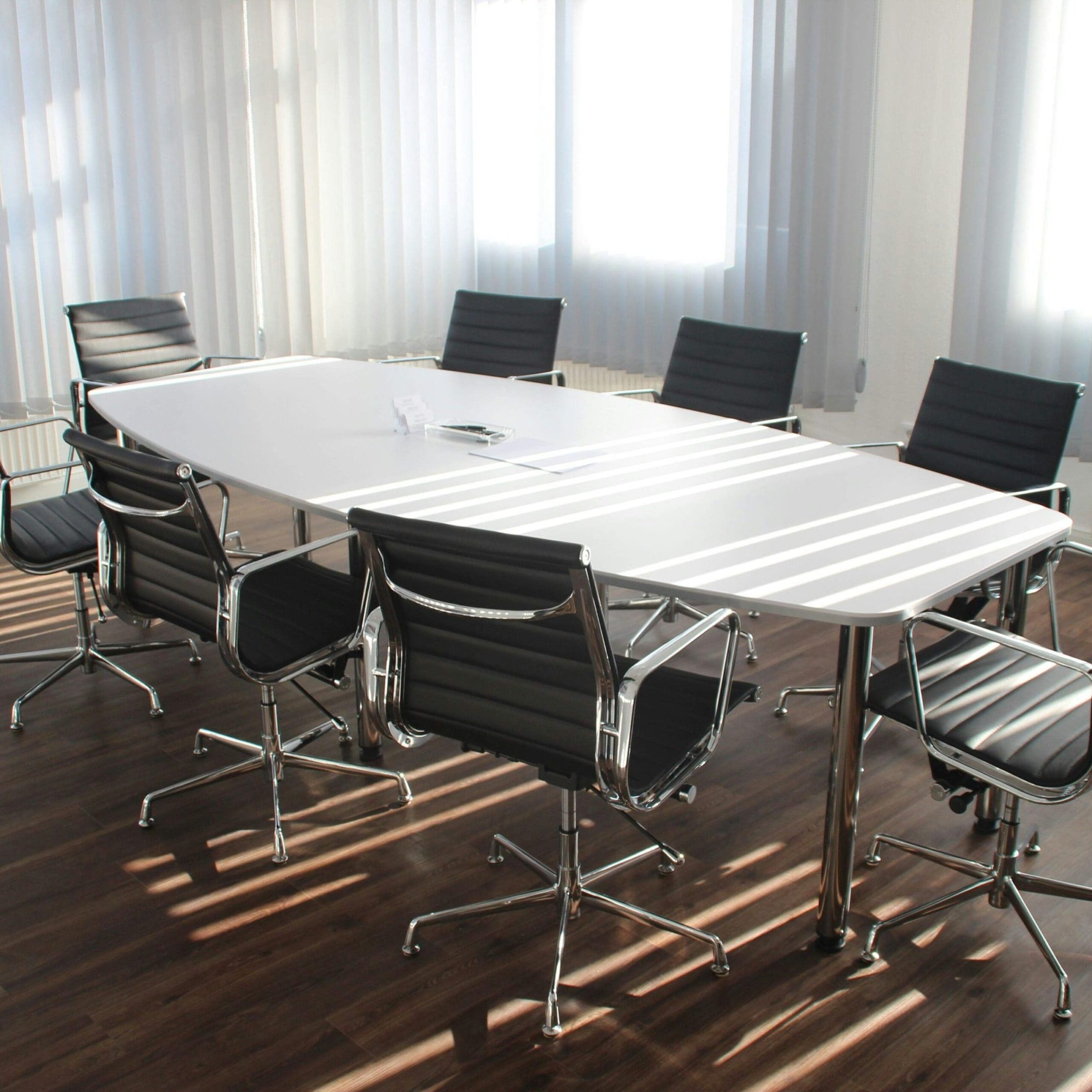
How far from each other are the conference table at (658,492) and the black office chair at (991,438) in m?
0.38

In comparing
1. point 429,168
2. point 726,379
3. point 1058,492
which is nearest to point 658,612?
point 726,379

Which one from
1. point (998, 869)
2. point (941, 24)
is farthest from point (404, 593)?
point (941, 24)

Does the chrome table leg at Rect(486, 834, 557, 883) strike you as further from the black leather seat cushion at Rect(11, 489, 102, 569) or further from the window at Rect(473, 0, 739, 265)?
the window at Rect(473, 0, 739, 265)

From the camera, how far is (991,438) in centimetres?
364

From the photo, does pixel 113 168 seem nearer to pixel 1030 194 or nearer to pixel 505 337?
pixel 505 337

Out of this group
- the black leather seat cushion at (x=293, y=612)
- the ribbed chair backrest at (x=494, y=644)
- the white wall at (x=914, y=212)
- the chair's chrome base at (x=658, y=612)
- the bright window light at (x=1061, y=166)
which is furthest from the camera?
the white wall at (x=914, y=212)

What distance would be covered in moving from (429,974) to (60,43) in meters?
4.47

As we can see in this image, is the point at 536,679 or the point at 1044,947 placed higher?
the point at 536,679

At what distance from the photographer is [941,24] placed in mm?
5082

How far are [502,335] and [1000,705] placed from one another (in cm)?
297

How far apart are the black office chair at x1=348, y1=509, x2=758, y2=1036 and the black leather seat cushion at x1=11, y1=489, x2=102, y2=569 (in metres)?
1.45

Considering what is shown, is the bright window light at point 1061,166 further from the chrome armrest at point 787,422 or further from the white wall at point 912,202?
the chrome armrest at point 787,422

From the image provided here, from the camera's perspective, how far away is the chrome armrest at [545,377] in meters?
4.82

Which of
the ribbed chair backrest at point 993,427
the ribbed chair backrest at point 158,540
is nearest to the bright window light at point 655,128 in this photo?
the ribbed chair backrest at point 993,427
